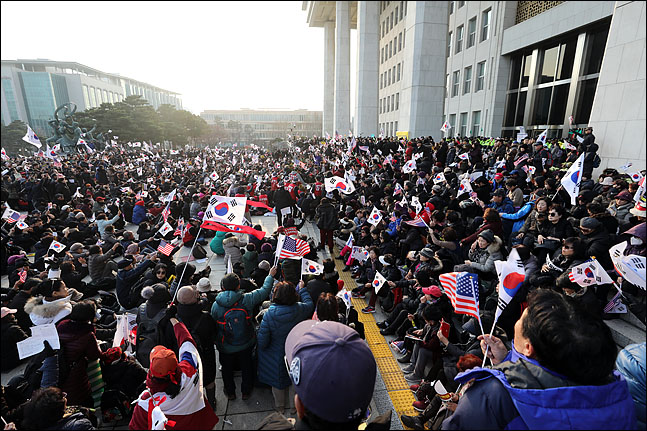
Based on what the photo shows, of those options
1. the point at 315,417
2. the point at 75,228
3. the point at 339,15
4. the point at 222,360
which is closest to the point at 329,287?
the point at 222,360

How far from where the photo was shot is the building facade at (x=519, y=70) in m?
10.2

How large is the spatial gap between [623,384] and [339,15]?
160 feet

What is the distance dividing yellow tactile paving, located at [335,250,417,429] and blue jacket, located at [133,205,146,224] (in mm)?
10429

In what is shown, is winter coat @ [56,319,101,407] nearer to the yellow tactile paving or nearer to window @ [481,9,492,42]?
the yellow tactile paving

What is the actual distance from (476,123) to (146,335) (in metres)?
29.5

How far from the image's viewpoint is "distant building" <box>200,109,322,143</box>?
353ft

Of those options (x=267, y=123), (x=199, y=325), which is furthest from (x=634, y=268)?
(x=267, y=123)

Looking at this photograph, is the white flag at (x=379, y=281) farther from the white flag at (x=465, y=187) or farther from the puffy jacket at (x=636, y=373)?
the puffy jacket at (x=636, y=373)

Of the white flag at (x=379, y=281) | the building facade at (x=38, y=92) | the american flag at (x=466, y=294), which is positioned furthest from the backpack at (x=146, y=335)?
the building facade at (x=38, y=92)

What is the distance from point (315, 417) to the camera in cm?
157

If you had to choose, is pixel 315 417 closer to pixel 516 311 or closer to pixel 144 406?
pixel 144 406

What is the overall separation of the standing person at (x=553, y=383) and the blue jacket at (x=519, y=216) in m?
5.61

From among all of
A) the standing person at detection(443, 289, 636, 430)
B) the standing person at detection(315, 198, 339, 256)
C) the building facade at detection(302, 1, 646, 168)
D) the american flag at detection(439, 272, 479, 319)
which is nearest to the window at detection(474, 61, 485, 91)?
the building facade at detection(302, 1, 646, 168)

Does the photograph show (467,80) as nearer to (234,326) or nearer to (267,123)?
(234,326)
